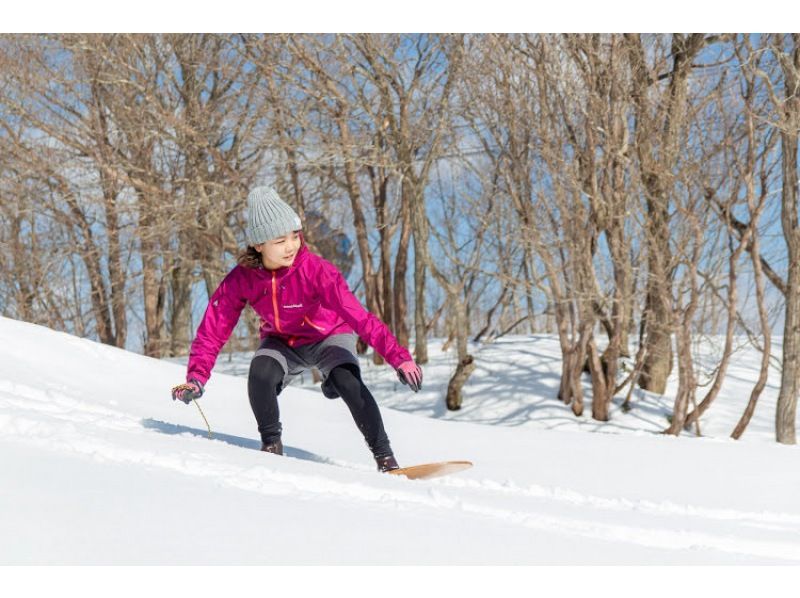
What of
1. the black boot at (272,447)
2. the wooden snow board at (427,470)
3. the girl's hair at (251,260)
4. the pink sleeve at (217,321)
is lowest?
the wooden snow board at (427,470)

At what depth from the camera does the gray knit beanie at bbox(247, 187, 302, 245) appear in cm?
340

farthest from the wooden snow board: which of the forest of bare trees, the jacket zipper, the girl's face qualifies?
the forest of bare trees

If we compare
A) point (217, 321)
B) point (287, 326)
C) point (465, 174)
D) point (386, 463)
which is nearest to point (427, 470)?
point (386, 463)

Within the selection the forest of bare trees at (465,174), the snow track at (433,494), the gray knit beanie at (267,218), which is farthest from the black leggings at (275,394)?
the forest of bare trees at (465,174)

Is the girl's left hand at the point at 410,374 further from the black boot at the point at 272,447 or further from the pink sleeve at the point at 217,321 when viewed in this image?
the pink sleeve at the point at 217,321

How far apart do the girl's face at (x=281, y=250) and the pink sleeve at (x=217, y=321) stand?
0.18 meters

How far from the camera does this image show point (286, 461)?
3.16m

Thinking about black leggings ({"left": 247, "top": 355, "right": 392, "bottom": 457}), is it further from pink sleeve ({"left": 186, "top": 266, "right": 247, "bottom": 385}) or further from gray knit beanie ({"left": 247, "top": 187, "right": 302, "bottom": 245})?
gray knit beanie ({"left": 247, "top": 187, "right": 302, "bottom": 245})

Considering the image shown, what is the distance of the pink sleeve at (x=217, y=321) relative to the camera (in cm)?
353

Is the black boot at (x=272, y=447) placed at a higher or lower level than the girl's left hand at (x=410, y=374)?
lower
